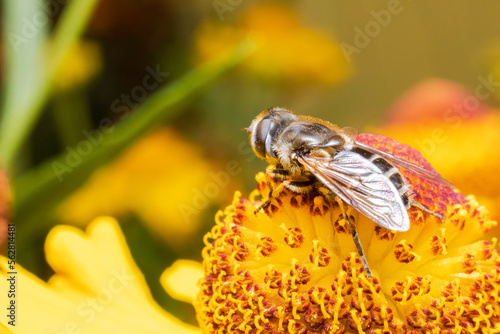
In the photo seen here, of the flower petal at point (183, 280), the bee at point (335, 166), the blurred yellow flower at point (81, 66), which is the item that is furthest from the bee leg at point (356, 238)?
the blurred yellow flower at point (81, 66)

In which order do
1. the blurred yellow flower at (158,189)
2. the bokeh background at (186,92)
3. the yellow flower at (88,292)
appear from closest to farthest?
the yellow flower at (88,292) → the bokeh background at (186,92) → the blurred yellow flower at (158,189)

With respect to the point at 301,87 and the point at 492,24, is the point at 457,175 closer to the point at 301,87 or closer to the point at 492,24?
the point at 301,87

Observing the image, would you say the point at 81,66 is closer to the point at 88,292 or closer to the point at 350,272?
the point at 88,292

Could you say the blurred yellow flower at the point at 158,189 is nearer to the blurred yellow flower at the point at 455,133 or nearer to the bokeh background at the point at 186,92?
the bokeh background at the point at 186,92

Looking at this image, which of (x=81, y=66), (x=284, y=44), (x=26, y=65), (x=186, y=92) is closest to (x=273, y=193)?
(x=186, y=92)

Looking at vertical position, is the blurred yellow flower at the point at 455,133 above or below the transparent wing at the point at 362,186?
above

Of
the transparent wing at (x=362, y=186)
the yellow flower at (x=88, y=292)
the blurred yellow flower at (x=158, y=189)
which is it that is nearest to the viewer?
the transparent wing at (x=362, y=186)

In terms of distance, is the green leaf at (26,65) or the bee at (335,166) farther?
the green leaf at (26,65)

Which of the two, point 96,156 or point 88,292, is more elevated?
point 96,156
